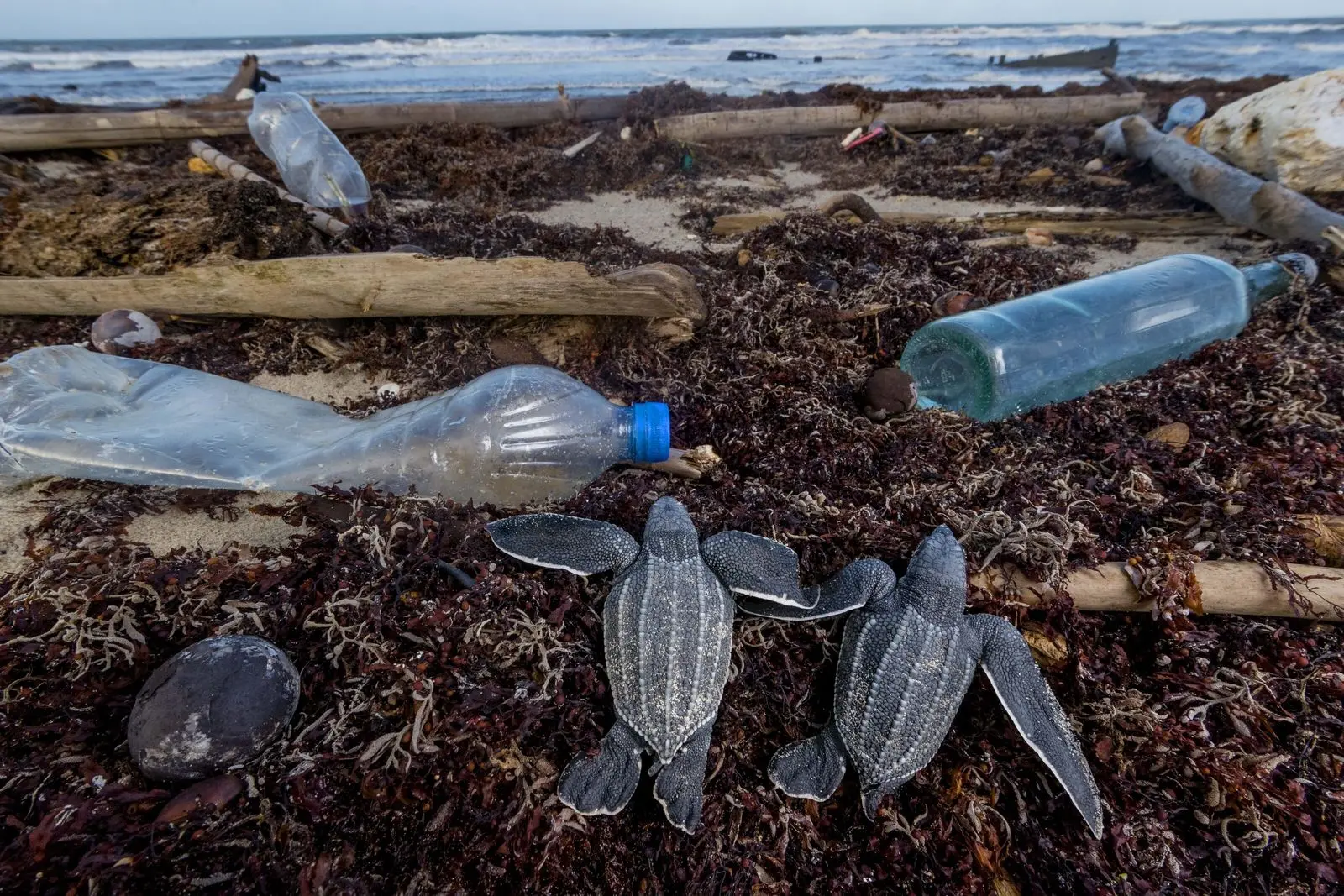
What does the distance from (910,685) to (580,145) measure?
25.8 ft

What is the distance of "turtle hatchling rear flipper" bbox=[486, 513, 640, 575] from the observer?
1.91 meters

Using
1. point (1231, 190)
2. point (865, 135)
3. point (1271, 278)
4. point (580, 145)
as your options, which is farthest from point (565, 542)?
point (865, 135)

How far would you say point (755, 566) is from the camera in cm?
189

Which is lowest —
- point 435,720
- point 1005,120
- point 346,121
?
point 435,720

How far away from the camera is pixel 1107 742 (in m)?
1.66

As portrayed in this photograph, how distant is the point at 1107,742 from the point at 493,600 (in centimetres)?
177

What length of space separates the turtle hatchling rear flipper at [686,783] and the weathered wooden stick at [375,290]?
2.23 m

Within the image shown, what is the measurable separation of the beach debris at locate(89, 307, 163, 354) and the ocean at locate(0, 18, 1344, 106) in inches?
503

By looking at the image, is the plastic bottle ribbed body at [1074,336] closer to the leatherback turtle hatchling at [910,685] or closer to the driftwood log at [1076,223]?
the leatherback turtle hatchling at [910,685]

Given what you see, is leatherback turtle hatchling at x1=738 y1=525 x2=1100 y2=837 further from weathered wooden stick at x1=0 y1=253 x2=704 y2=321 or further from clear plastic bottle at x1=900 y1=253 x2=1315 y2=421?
weathered wooden stick at x1=0 y1=253 x2=704 y2=321

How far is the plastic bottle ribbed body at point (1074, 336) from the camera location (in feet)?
9.50

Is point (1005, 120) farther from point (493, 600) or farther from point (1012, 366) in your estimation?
point (493, 600)

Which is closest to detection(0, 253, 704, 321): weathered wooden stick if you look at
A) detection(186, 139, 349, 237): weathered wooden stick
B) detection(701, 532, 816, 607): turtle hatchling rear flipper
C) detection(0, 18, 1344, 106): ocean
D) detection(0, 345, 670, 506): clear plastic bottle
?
detection(0, 345, 670, 506): clear plastic bottle

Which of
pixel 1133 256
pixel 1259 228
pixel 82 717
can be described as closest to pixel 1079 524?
pixel 82 717
